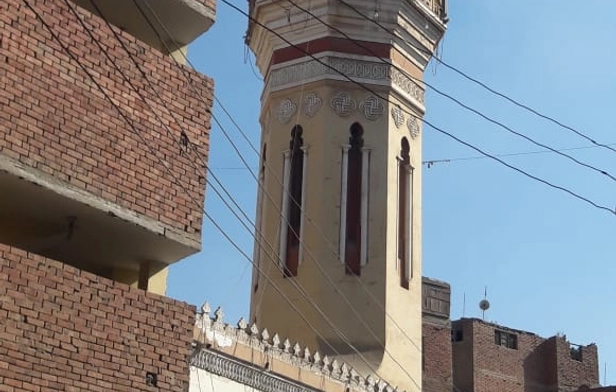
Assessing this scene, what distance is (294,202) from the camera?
50.2ft

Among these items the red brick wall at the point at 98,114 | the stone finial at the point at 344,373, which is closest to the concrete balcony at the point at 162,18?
the red brick wall at the point at 98,114

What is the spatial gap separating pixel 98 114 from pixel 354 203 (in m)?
7.47

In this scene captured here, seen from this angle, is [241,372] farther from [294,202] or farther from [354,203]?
[294,202]

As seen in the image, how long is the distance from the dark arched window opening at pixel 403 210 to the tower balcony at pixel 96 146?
6492 mm

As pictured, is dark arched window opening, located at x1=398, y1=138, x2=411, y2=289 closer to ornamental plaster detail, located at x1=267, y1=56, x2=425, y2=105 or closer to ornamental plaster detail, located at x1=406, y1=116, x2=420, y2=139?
ornamental plaster detail, located at x1=406, y1=116, x2=420, y2=139

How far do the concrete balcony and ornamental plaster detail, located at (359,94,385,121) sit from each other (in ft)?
19.6

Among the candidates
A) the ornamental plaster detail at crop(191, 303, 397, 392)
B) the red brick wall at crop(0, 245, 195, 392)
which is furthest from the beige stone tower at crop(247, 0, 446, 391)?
the red brick wall at crop(0, 245, 195, 392)

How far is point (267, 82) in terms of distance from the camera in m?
16.0

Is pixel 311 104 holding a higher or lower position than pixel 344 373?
higher

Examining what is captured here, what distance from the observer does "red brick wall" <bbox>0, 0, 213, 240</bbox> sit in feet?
23.8

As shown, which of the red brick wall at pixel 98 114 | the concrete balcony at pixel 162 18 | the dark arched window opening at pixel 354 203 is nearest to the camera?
the red brick wall at pixel 98 114

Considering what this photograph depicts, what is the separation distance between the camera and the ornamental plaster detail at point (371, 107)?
1522 cm

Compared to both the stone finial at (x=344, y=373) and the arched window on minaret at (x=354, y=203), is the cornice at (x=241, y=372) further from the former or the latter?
the arched window on minaret at (x=354, y=203)

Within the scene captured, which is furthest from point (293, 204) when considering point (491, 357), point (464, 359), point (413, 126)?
point (491, 357)
